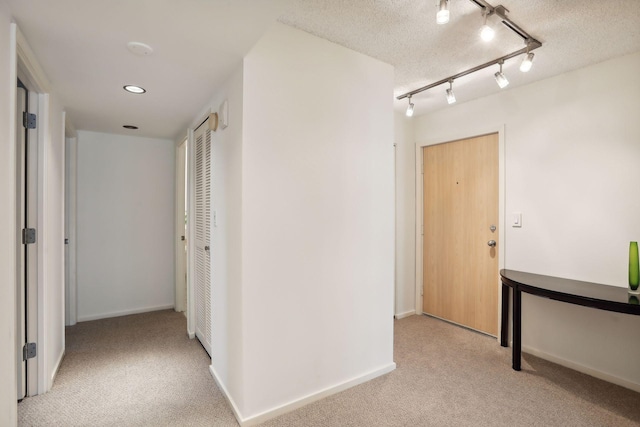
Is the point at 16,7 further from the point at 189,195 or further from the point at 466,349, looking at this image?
the point at 466,349

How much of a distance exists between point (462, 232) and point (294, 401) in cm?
237

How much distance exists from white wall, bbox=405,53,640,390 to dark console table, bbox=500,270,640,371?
170 millimetres

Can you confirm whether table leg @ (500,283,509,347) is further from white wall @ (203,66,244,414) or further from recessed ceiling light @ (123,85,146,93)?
recessed ceiling light @ (123,85,146,93)

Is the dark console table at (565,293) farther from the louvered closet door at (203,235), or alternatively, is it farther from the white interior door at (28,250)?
the white interior door at (28,250)

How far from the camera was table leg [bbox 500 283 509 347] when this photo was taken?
286 centimetres

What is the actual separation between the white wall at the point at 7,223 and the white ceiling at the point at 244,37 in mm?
211

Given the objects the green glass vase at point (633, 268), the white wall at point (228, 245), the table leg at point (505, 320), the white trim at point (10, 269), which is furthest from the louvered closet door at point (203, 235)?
the green glass vase at point (633, 268)

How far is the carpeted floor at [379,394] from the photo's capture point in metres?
1.87

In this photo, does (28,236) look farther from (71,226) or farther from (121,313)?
(121,313)

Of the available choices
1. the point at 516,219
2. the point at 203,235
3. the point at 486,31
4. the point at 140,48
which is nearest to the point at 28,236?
the point at 203,235

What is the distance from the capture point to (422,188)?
3.72 meters

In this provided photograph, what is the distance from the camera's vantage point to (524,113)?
2.81 metres

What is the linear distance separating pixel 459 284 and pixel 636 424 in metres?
1.64

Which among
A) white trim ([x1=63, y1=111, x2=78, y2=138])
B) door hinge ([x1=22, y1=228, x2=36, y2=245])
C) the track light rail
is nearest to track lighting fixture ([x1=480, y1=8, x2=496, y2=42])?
the track light rail
